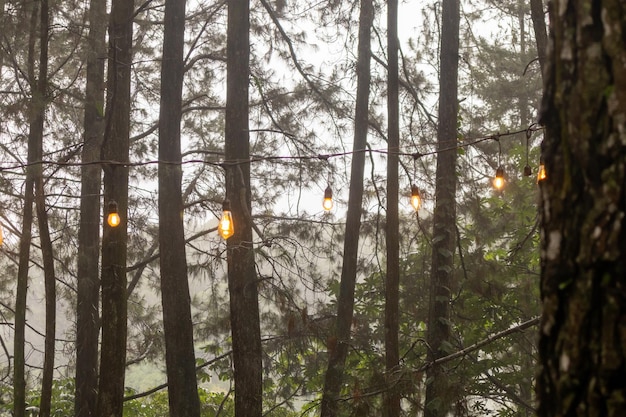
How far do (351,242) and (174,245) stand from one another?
8.52 ft

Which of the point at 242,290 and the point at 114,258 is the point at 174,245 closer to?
the point at 242,290

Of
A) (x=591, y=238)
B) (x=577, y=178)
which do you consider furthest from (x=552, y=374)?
(x=577, y=178)

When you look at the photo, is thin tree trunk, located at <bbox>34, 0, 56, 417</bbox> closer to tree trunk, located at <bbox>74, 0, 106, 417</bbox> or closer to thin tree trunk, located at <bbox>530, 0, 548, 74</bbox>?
tree trunk, located at <bbox>74, 0, 106, 417</bbox>

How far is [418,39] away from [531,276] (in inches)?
188

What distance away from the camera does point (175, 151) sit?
32.6 feet

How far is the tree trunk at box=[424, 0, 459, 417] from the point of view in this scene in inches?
332

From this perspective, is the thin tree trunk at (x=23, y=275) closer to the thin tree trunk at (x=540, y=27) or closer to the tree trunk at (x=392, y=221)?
the tree trunk at (x=392, y=221)

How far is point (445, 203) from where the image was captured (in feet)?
28.4

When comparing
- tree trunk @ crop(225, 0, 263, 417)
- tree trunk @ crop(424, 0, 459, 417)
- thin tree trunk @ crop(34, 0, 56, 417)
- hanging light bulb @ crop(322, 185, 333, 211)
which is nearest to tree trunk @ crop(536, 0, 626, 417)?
hanging light bulb @ crop(322, 185, 333, 211)

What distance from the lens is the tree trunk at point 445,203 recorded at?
8430mm

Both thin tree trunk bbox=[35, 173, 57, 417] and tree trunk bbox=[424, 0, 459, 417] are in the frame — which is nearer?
thin tree trunk bbox=[35, 173, 57, 417]

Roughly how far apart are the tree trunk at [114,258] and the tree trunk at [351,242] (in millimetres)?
3427

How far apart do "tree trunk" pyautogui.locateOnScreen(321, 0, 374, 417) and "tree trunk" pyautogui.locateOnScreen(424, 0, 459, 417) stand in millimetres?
1234

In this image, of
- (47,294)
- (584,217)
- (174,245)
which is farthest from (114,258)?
(584,217)
